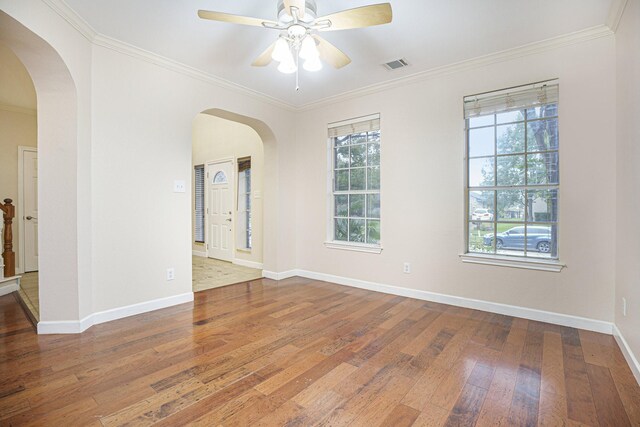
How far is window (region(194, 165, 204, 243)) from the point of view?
7.12 m

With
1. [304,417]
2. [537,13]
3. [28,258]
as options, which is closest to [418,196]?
[537,13]

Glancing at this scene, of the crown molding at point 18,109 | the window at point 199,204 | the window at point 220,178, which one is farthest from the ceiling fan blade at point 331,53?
the crown molding at point 18,109

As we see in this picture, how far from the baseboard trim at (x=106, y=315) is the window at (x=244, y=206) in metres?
Answer: 2.42

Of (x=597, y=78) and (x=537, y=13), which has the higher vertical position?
(x=537, y=13)

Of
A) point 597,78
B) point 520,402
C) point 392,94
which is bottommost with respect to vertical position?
point 520,402

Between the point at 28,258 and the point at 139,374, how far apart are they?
485 cm

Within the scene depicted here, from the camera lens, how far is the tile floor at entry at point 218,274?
4.56m

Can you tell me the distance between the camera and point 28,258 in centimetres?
523

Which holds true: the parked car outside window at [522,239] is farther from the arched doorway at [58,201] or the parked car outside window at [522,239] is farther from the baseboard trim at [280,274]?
the arched doorway at [58,201]

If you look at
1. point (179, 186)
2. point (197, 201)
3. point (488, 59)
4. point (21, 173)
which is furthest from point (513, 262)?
point (21, 173)

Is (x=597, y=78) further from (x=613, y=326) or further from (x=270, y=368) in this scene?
(x=270, y=368)

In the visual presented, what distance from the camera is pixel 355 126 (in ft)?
14.4

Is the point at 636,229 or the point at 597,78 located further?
the point at 597,78

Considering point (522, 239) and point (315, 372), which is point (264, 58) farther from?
point (522, 239)
